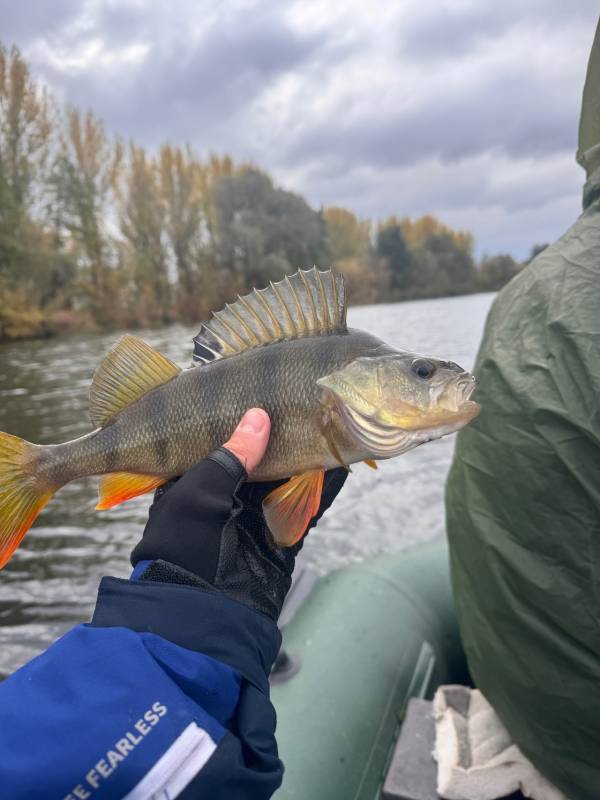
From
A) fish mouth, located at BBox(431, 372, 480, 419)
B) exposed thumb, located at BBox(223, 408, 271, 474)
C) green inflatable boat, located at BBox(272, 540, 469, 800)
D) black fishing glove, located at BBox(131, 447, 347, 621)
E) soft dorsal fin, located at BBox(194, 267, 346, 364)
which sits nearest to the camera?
black fishing glove, located at BBox(131, 447, 347, 621)

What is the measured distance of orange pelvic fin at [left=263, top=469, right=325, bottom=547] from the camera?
5.77 ft

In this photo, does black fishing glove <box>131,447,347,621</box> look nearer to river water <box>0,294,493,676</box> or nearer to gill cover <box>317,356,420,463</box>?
gill cover <box>317,356,420,463</box>

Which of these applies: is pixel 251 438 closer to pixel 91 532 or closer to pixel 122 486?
pixel 122 486

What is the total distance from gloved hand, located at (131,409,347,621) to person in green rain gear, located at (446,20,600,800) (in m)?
0.82

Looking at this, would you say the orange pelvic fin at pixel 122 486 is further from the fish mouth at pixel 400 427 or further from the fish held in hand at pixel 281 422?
the fish mouth at pixel 400 427

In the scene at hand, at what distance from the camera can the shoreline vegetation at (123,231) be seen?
81.1 feet

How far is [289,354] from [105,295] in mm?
29181

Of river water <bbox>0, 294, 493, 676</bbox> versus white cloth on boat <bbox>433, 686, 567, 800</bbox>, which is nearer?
white cloth on boat <bbox>433, 686, 567, 800</bbox>

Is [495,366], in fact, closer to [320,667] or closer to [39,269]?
[320,667]

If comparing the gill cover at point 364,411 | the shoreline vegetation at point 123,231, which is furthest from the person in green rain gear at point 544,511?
the shoreline vegetation at point 123,231

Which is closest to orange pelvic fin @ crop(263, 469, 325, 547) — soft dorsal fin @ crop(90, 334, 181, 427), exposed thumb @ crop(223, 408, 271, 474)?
exposed thumb @ crop(223, 408, 271, 474)

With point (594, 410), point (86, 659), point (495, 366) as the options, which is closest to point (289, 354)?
point (495, 366)

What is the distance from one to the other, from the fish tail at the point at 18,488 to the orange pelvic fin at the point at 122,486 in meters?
0.18

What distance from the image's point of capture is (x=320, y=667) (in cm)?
276
